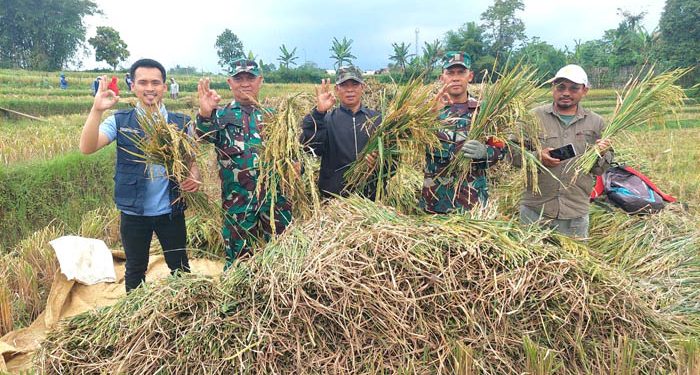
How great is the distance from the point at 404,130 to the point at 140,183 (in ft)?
5.03

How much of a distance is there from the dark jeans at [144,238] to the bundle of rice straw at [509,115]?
1728 millimetres

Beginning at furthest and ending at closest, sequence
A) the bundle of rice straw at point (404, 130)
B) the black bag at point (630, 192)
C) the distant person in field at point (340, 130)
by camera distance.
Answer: the black bag at point (630, 192)
the distant person in field at point (340, 130)
the bundle of rice straw at point (404, 130)

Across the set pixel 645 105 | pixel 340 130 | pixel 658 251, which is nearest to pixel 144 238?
pixel 340 130

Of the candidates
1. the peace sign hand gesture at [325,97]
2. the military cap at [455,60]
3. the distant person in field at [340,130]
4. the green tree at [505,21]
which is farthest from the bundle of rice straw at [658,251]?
the green tree at [505,21]

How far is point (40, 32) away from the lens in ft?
153

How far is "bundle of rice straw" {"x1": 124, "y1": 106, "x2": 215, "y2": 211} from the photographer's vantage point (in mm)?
2400

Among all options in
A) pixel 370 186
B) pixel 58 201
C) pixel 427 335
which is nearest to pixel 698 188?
pixel 370 186

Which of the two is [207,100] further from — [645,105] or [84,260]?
[645,105]

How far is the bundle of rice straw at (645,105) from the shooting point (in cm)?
266

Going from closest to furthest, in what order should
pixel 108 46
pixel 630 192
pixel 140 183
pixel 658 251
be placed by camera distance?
1. pixel 140 183
2. pixel 658 251
3. pixel 630 192
4. pixel 108 46

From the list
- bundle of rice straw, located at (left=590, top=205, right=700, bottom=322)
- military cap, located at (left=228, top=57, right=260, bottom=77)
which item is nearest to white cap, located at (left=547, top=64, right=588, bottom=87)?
bundle of rice straw, located at (left=590, top=205, right=700, bottom=322)

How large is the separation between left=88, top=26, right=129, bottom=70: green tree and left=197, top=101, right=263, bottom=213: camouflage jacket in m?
49.2

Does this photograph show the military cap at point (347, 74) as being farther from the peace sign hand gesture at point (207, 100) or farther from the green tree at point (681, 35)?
the green tree at point (681, 35)

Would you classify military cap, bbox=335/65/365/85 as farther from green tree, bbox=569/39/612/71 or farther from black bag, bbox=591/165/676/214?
green tree, bbox=569/39/612/71
